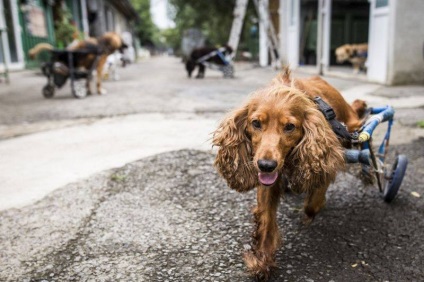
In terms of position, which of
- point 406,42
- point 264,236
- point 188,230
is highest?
point 406,42

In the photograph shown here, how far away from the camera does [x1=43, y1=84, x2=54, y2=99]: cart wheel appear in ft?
26.4

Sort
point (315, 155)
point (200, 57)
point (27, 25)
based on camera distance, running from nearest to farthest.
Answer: point (315, 155) < point (200, 57) < point (27, 25)

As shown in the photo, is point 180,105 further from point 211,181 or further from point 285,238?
point 285,238

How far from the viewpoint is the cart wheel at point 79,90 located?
311 inches

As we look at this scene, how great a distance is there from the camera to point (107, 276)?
6.74 feet

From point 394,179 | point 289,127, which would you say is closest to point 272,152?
point 289,127

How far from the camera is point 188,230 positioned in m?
2.52

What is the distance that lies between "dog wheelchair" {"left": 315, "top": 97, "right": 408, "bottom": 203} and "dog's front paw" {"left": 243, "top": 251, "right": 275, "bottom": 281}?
2.45 ft

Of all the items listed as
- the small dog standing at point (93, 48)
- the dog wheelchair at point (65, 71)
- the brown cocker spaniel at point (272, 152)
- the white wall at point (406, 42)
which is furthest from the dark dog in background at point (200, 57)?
the brown cocker spaniel at point (272, 152)

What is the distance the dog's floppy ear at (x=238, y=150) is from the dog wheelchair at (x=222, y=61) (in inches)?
413

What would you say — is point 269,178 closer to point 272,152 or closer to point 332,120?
point 272,152

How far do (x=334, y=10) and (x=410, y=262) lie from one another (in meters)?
14.0

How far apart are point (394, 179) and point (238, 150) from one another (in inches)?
49.9

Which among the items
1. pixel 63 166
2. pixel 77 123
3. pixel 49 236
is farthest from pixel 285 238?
pixel 77 123
